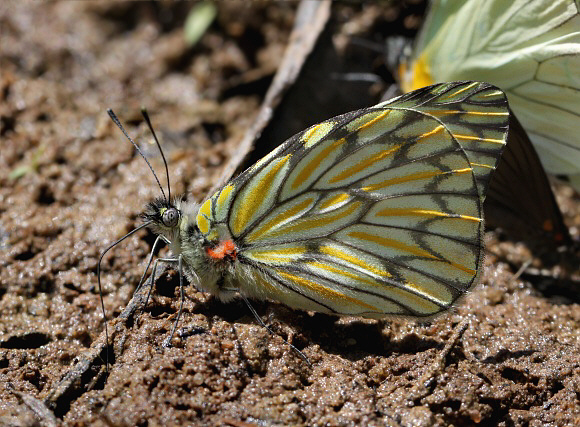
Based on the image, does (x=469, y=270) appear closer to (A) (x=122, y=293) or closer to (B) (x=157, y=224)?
(B) (x=157, y=224)

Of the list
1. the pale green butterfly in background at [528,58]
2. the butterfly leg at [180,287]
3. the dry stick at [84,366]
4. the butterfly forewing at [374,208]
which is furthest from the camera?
the pale green butterfly in background at [528,58]

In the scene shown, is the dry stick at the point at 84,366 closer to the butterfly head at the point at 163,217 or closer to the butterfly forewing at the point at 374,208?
the butterfly head at the point at 163,217

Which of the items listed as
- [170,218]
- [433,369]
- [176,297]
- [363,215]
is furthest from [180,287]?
[433,369]

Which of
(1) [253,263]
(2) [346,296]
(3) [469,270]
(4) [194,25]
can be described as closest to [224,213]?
(1) [253,263]

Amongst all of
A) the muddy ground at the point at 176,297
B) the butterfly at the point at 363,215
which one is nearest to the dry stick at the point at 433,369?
the muddy ground at the point at 176,297

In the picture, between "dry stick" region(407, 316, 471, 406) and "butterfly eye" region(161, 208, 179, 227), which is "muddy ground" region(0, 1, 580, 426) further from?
"butterfly eye" region(161, 208, 179, 227)

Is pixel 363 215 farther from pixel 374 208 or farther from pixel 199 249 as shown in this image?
pixel 199 249
